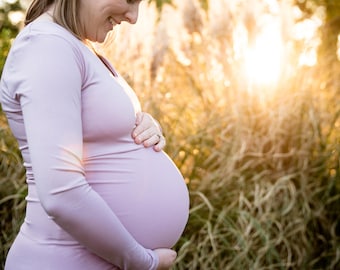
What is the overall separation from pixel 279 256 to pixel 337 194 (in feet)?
1.66

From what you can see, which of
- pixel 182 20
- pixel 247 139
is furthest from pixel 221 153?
pixel 182 20

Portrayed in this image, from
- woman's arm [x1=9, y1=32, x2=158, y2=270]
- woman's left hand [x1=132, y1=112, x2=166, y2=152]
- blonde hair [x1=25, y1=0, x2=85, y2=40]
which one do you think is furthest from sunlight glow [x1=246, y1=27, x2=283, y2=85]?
woman's arm [x1=9, y1=32, x2=158, y2=270]

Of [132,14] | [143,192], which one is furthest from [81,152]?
[132,14]

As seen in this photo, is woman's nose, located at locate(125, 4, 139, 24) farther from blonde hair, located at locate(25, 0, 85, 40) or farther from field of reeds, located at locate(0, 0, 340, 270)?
field of reeds, located at locate(0, 0, 340, 270)

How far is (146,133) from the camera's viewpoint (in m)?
1.75

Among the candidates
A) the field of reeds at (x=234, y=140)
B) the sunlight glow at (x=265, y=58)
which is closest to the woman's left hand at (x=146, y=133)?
the field of reeds at (x=234, y=140)

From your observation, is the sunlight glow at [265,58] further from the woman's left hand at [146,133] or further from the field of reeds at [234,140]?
the woman's left hand at [146,133]

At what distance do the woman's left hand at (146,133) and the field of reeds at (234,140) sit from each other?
155 centimetres

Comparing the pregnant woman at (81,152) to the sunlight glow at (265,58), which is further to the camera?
the sunlight glow at (265,58)

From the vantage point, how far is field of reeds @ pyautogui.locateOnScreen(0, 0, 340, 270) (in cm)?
351

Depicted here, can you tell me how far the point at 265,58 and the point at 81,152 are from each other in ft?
10.0

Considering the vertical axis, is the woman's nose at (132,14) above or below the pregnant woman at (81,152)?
above

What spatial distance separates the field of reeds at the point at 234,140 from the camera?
11.5ft

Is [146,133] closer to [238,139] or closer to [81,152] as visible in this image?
[81,152]
